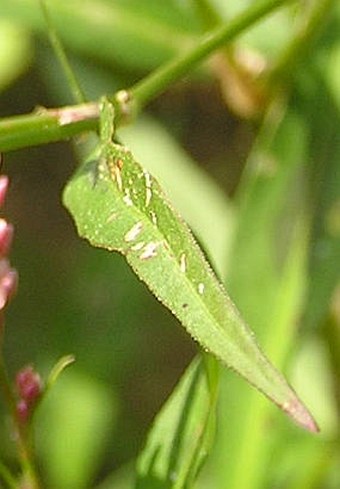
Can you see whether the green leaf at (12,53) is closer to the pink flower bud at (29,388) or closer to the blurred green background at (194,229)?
the blurred green background at (194,229)

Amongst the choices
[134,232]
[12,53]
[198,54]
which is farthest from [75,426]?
[134,232]

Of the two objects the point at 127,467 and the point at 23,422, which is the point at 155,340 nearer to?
the point at 127,467

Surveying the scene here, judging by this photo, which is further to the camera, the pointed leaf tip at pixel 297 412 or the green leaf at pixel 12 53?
the green leaf at pixel 12 53

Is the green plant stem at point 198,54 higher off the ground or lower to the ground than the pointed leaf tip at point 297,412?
higher

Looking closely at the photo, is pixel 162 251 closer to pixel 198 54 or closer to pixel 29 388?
pixel 29 388

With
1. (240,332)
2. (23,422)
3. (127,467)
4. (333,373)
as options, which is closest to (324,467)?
(333,373)

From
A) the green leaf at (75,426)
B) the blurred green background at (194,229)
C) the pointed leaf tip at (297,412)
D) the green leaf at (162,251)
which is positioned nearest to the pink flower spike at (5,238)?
the green leaf at (162,251)
